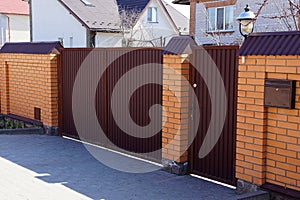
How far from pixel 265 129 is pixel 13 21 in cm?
3435

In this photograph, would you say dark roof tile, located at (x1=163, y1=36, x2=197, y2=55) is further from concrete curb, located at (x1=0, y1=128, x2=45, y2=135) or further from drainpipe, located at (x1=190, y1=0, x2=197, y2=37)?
drainpipe, located at (x1=190, y1=0, x2=197, y2=37)

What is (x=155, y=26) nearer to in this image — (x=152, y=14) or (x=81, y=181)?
(x=152, y=14)

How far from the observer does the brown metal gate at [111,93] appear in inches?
256

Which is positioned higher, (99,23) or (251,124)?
Answer: (99,23)

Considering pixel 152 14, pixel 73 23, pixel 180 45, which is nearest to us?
pixel 180 45

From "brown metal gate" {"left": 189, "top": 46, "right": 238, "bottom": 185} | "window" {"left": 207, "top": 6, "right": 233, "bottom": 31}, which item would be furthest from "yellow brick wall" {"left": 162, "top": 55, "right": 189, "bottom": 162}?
"window" {"left": 207, "top": 6, "right": 233, "bottom": 31}

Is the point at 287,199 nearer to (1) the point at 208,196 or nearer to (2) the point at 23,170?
(1) the point at 208,196

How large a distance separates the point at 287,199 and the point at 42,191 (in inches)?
115

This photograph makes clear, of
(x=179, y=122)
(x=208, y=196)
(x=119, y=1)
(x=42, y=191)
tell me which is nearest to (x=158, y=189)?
(x=208, y=196)

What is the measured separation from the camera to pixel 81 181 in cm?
561

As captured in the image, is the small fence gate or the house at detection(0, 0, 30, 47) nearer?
the small fence gate

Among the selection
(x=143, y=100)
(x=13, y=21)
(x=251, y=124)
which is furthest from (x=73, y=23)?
(x=251, y=124)

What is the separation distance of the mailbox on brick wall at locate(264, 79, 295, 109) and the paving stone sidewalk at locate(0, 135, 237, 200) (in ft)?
4.35

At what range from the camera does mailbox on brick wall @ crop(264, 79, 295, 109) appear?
14.1 ft
